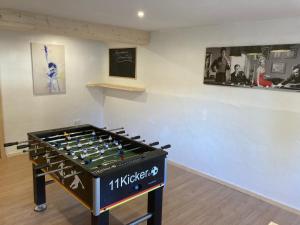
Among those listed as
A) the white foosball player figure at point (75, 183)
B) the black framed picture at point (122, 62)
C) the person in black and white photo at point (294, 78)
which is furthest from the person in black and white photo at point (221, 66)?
the white foosball player figure at point (75, 183)

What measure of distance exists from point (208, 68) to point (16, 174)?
3275 millimetres

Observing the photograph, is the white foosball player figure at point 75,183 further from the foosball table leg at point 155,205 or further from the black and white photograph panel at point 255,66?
the black and white photograph panel at point 255,66

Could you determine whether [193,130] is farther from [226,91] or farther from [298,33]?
[298,33]

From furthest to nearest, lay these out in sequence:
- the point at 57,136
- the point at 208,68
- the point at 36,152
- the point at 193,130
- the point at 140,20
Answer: the point at 193,130 < the point at 208,68 < the point at 140,20 < the point at 57,136 < the point at 36,152

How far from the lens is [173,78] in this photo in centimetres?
410

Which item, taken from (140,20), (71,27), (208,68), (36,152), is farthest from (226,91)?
(36,152)

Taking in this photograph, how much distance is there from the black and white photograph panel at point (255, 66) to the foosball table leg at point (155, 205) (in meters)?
1.85

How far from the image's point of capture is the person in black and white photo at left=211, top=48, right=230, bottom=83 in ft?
11.1

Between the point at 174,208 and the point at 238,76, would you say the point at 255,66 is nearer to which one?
the point at 238,76

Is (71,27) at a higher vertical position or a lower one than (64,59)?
higher

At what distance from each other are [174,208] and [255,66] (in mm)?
2030

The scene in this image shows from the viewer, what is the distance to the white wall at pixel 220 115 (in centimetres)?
297

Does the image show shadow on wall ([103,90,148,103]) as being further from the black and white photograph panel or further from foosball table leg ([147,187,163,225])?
foosball table leg ([147,187,163,225])

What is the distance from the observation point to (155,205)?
238cm
